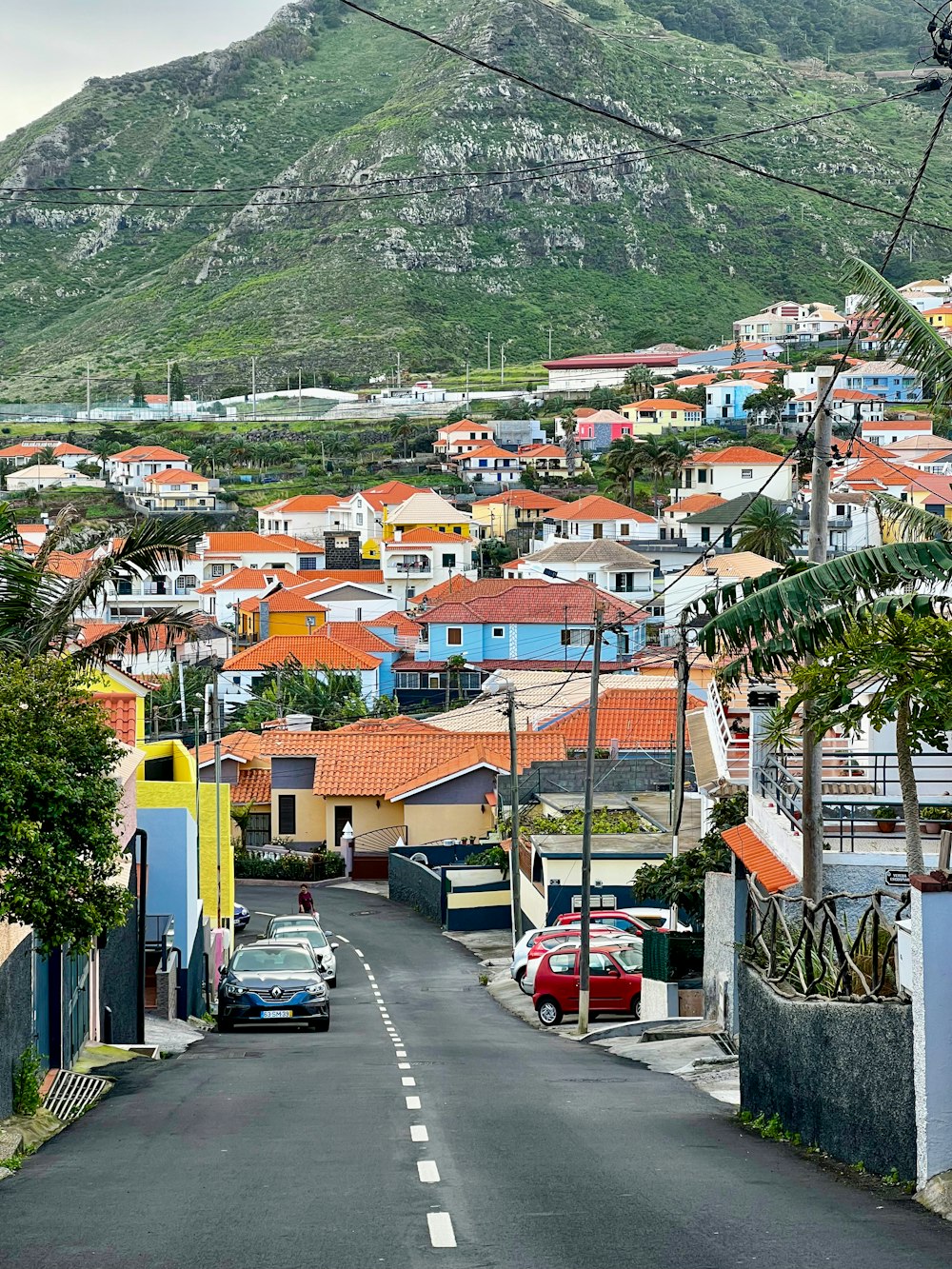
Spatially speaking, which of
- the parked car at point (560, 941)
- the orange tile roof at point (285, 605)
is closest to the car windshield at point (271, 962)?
the parked car at point (560, 941)

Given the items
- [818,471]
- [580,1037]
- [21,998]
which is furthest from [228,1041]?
[818,471]

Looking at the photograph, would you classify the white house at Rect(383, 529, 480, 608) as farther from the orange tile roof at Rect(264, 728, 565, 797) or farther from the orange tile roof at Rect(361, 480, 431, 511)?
the orange tile roof at Rect(264, 728, 565, 797)

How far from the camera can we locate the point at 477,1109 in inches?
586

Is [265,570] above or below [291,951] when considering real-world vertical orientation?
above

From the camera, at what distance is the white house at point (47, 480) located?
14475cm

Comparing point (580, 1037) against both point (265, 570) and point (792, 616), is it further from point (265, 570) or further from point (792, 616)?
point (265, 570)

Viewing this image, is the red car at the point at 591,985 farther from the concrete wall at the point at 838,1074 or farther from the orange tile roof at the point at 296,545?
the orange tile roof at the point at 296,545

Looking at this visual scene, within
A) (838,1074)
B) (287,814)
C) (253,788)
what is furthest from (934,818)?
(253,788)

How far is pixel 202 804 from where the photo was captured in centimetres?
3741

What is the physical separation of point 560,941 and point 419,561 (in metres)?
82.1

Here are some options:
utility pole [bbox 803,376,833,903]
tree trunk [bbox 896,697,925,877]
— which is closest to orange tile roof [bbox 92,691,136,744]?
utility pole [bbox 803,376,833,903]

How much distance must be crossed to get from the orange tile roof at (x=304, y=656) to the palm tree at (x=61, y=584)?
59.8 meters

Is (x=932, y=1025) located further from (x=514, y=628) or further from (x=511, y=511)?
(x=511, y=511)

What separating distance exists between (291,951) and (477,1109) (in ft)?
40.9
